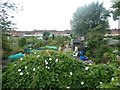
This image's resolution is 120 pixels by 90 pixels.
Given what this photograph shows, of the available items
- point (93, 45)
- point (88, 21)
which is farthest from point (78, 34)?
Result: point (93, 45)

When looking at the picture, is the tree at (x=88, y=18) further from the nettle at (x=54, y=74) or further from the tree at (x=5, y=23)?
the nettle at (x=54, y=74)

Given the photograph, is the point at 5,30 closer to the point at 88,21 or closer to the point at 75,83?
the point at 75,83

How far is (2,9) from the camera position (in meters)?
10.3

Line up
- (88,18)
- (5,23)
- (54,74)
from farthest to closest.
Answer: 1. (88,18)
2. (5,23)
3. (54,74)

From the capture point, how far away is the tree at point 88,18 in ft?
105

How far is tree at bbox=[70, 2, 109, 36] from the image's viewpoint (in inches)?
1260

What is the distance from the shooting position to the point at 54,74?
630cm

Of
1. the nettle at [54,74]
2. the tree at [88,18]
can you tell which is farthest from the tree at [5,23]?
the tree at [88,18]

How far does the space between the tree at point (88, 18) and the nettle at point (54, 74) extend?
25320mm

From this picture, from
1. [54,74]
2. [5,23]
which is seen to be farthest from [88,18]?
[54,74]

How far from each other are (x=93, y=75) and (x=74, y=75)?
45 cm

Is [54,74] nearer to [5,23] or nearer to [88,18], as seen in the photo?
[5,23]

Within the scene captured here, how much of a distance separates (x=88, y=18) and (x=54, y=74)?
26.6m

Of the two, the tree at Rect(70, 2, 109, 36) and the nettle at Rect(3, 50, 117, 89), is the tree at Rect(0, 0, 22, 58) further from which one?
the tree at Rect(70, 2, 109, 36)
